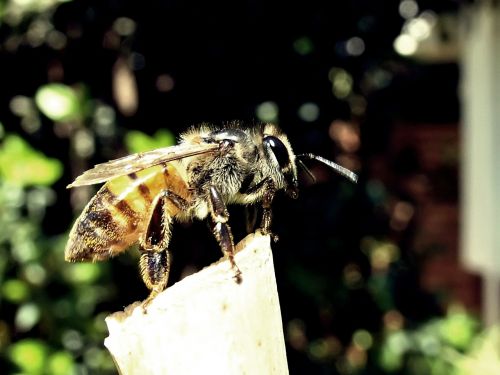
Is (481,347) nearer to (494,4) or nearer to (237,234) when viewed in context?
(494,4)

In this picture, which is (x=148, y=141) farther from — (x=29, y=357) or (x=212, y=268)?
(x=212, y=268)

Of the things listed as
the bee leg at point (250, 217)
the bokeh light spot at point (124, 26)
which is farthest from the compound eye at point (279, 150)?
the bokeh light spot at point (124, 26)

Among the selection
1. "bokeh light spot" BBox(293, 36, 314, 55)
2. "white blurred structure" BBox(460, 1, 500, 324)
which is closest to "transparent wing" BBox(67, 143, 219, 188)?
"bokeh light spot" BBox(293, 36, 314, 55)

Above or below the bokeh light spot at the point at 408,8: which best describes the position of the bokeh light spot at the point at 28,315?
below

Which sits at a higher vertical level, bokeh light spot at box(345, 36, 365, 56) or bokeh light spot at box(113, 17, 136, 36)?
bokeh light spot at box(113, 17, 136, 36)

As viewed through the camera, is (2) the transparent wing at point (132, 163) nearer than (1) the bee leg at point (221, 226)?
No

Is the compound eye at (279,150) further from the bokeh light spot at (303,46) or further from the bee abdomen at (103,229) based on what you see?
the bokeh light spot at (303,46)

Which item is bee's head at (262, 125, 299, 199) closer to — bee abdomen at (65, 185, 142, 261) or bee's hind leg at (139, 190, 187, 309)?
bee's hind leg at (139, 190, 187, 309)
